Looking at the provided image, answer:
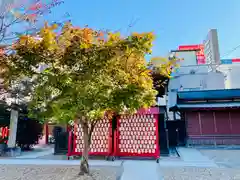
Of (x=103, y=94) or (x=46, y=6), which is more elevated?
(x=46, y=6)

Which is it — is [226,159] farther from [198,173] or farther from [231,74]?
[231,74]

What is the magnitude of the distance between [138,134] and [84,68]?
5137 millimetres

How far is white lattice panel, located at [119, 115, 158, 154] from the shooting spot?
8.77 metres

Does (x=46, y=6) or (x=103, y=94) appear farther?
(x=103, y=94)

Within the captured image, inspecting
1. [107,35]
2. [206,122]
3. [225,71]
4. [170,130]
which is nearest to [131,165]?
[107,35]

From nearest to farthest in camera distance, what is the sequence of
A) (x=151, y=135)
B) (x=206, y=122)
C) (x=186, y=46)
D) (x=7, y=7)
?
(x=7, y=7) < (x=151, y=135) < (x=206, y=122) < (x=186, y=46)

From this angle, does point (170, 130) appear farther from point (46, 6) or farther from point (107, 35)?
point (46, 6)

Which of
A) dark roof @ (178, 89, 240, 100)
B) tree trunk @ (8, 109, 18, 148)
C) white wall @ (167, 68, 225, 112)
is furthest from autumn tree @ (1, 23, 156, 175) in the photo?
white wall @ (167, 68, 225, 112)

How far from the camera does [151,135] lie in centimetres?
884

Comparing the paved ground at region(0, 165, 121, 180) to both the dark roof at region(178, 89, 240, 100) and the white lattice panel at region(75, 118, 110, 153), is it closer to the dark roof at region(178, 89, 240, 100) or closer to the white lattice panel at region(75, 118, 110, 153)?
the white lattice panel at region(75, 118, 110, 153)

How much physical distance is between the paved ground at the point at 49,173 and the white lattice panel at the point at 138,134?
2104 mm

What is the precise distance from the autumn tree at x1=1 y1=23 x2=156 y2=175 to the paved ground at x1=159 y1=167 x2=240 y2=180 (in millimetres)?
2677

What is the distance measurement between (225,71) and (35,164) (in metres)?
21.1

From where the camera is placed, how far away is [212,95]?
14203 millimetres
